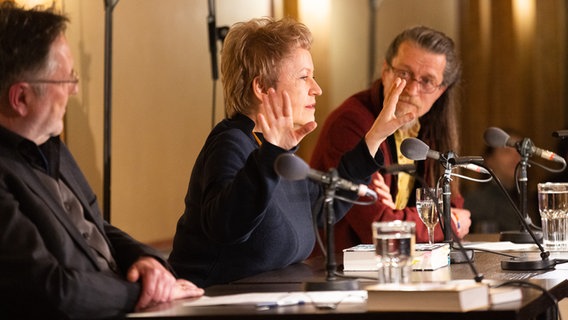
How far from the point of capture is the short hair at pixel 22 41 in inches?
84.0

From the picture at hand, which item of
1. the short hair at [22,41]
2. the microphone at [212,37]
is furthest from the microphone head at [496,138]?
the microphone at [212,37]

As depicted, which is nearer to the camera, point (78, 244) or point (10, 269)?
point (10, 269)

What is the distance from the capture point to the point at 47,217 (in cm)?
205

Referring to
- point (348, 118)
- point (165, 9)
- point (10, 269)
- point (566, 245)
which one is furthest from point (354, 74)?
point (10, 269)

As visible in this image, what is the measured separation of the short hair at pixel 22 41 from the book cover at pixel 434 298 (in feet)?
2.78

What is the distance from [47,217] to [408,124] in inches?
79.3

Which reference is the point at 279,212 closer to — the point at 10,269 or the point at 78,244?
the point at 78,244

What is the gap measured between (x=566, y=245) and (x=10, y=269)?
1.78m

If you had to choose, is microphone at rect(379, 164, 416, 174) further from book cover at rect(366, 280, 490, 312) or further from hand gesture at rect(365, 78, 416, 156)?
hand gesture at rect(365, 78, 416, 156)

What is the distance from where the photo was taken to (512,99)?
681cm

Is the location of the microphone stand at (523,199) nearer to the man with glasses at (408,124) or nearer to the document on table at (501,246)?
the document on table at (501,246)

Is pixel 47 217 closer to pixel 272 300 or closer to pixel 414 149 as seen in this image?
pixel 272 300

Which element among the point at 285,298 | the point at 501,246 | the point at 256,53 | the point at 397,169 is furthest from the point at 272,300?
the point at 501,246

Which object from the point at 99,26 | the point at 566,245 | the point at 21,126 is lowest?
the point at 566,245
